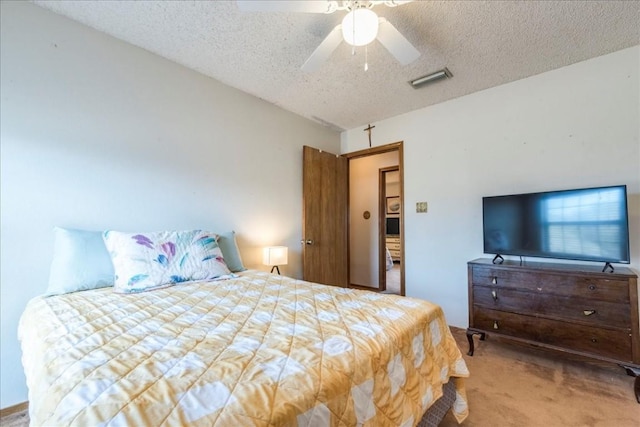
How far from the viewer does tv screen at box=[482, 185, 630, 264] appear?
1952mm

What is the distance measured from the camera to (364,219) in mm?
4832

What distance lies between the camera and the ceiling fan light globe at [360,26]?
58.6 inches

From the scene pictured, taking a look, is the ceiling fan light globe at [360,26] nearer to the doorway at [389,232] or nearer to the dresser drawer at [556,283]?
the dresser drawer at [556,283]

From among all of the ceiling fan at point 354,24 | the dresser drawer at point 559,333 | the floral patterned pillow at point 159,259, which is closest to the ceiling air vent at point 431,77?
the ceiling fan at point 354,24

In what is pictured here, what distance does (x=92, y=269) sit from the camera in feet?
5.68

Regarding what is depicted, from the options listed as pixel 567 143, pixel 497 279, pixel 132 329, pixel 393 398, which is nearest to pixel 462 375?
pixel 393 398

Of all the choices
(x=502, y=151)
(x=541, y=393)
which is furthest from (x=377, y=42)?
(x=541, y=393)

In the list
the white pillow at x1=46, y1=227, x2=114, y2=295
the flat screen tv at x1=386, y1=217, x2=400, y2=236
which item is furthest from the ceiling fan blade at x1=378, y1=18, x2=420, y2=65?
the flat screen tv at x1=386, y1=217, x2=400, y2=236

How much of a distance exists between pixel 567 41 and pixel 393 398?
2797 millimetres

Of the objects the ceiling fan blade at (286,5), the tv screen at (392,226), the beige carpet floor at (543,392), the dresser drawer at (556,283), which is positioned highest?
the ceiling fan blade at (286,5)

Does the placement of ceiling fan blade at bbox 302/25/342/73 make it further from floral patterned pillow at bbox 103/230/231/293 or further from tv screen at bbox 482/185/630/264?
tv screen at bbox 482/185/630/264

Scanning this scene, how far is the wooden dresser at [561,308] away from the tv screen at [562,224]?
0.13 metres

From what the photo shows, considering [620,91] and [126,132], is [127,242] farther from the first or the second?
[620,91]

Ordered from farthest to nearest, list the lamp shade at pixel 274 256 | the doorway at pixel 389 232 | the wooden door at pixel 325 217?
the doorway at pixel 389 232 < the wooden door at pixel 325 217 < the lamp shade at pixel 274 256
